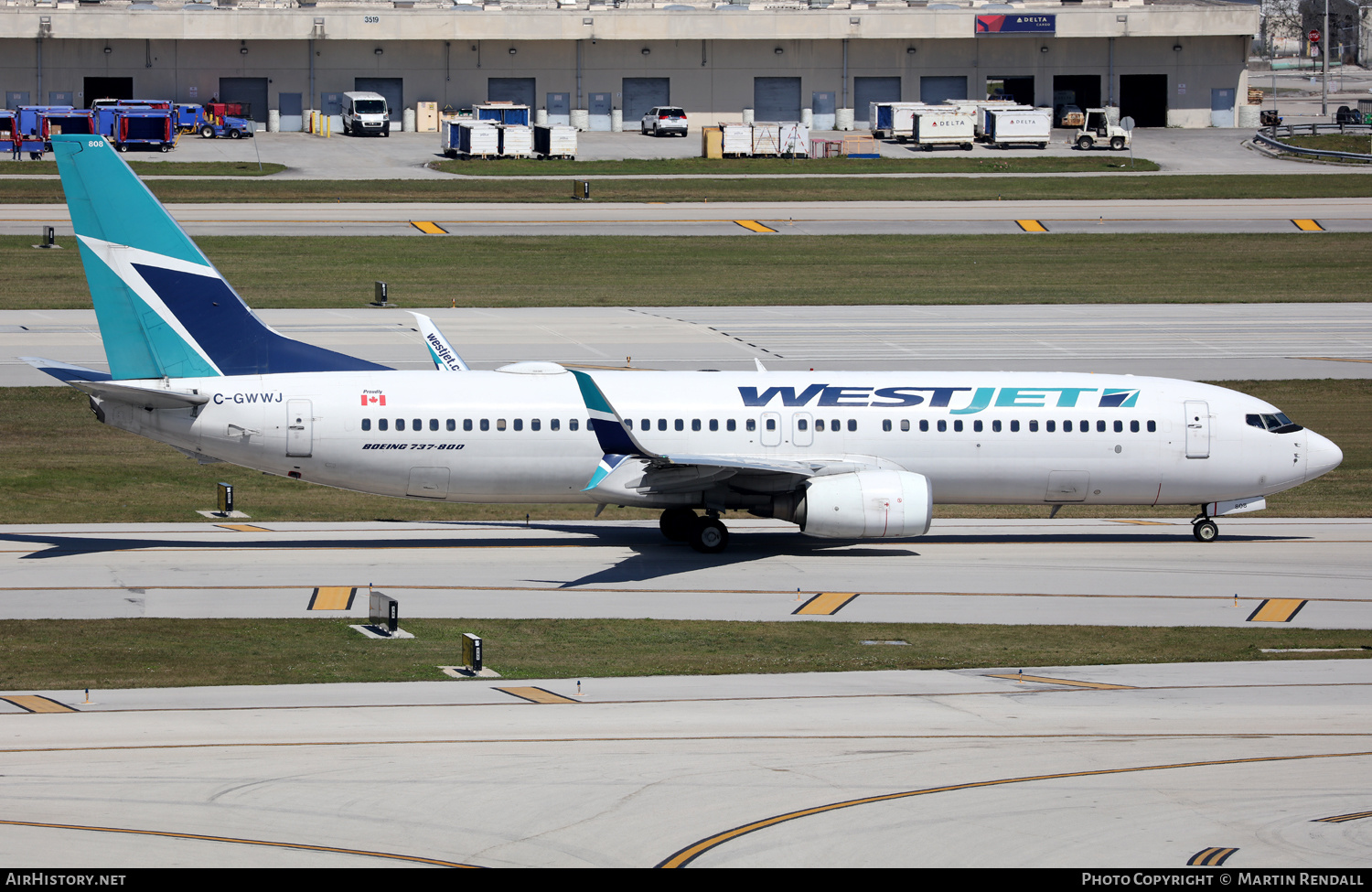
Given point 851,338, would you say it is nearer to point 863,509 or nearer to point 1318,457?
point 1318,457

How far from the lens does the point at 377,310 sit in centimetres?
6656

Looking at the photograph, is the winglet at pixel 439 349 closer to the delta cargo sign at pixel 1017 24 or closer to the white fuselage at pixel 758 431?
the white fuselage at pixel 758 431

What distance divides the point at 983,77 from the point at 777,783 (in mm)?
118064

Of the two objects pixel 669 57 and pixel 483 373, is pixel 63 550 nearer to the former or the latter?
pixel 483 373

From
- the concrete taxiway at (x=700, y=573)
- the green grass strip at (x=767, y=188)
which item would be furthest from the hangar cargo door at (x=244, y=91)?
the concrete taxiway at (x=700, y=573)

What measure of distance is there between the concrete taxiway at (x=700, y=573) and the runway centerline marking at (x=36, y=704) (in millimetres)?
5354

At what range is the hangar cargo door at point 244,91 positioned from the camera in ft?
415

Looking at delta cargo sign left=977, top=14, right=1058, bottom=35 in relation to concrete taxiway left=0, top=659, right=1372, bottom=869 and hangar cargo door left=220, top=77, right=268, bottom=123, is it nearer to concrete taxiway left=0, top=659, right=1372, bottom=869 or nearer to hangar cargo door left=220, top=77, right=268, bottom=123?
hangar cargo door left=220, top=77, right=268, bottom=123

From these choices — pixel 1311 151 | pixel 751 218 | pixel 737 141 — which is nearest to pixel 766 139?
pixel 737 141

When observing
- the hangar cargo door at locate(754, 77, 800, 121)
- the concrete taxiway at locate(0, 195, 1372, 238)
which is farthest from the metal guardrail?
the hangar cargo door at locate(754, 77, 800, 121)

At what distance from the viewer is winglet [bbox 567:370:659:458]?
33688 millimetres

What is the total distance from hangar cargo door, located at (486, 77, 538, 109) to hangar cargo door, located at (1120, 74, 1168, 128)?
164 ft
